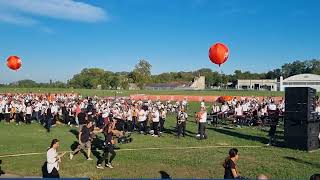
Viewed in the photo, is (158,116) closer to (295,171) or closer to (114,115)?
(114,115)

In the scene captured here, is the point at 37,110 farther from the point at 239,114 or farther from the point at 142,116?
the point at 239,114

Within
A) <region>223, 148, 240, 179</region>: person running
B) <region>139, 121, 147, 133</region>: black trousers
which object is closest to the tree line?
<region>139, 121, 147, 133</region>: black trousers

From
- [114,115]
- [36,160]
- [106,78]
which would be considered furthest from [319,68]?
[36,160]

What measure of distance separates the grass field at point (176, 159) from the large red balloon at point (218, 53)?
3.94 meters

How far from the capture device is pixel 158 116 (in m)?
27.2

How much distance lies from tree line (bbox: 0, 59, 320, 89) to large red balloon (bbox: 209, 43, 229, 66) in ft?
354

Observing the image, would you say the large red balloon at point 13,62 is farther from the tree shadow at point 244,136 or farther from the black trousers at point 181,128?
the tree shadow at point 244,136

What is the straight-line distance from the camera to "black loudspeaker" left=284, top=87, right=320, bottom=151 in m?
20.6

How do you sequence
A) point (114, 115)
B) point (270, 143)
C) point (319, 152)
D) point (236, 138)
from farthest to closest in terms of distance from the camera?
point (114, 115) < point (236, 138) < point (270, 143) < point (319, 152)

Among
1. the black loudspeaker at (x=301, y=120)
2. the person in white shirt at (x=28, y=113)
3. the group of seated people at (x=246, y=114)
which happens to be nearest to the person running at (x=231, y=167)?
the black loudspeaker at (x=301, y=120)

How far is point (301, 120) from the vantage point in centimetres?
2080

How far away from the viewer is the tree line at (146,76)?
425ft

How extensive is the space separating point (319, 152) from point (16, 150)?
44.8ft

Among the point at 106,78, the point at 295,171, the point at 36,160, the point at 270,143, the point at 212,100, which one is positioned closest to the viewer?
the point at 295,171
